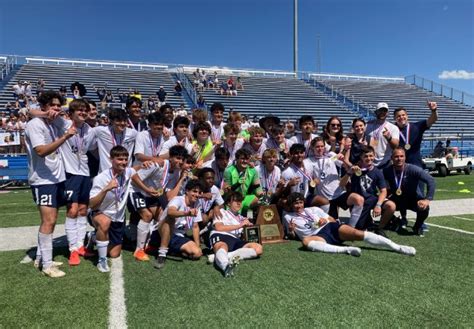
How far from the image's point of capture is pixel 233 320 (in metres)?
2.92

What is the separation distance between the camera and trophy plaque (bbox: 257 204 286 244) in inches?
211

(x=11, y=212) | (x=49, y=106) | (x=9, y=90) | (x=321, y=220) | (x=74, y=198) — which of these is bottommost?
(x=11, y=212)

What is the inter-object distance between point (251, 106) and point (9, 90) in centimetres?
1503

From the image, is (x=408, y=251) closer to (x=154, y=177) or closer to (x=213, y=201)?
(x=213, y=201)

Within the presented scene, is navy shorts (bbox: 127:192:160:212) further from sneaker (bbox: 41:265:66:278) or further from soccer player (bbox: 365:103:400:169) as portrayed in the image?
soccer player (bbox: 365:103:400:169)

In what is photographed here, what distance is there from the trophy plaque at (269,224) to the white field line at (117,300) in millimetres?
1958

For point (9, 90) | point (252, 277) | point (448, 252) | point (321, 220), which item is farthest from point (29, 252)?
point (9, 90)

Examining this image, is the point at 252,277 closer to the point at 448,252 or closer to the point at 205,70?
the point at 448,252

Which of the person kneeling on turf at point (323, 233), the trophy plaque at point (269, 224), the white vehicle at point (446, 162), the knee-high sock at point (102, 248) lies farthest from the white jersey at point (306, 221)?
the white vehicle at point (446, 162)

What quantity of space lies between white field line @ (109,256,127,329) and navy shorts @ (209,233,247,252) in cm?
113

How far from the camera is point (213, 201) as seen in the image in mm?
5293

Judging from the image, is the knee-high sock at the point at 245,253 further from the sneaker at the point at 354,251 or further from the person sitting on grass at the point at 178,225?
the sneaker at the point at 354,251

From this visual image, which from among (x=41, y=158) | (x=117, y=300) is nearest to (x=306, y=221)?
(x=117, y=300)

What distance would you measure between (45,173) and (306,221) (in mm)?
3306
